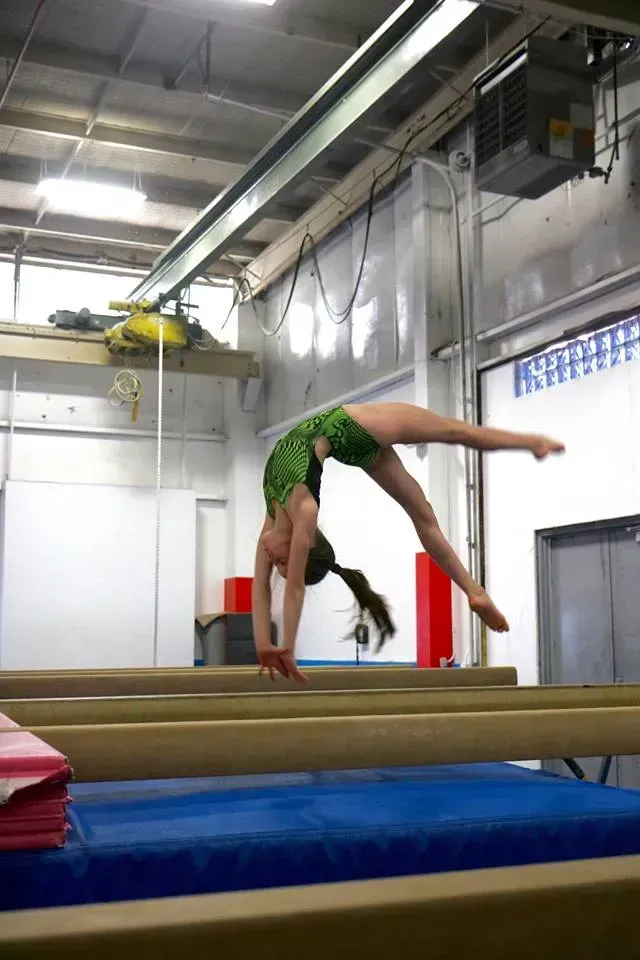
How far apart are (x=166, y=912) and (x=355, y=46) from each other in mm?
7514

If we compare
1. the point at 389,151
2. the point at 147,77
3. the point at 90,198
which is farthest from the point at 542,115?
the point at 90,198

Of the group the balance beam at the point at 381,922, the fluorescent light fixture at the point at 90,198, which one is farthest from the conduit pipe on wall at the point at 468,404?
the balance beam at the point at 381,922

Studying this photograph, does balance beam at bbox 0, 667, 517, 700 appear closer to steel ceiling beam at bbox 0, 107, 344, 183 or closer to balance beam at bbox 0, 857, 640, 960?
balance beam at bbox 0, 857, 640, 960

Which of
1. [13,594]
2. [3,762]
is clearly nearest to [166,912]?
[3,762]

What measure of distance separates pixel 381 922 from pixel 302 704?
5.01 ft

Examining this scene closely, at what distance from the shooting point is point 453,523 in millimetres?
8555

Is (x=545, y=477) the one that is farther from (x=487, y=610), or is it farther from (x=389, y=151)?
(x=389, y=151)

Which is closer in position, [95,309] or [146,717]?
[146,717]

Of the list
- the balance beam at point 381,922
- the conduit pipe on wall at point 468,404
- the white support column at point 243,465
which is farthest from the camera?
the white support column at point 243,465

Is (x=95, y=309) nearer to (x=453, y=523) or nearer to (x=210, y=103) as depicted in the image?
(x=210, y=103)

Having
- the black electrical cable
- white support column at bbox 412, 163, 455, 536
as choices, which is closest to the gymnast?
the black electrical cable

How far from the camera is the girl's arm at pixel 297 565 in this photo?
162 inches

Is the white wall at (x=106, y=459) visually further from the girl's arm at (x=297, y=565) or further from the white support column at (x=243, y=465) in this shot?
the girl's arm at (x=297, y=565)

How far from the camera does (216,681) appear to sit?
4.71m
